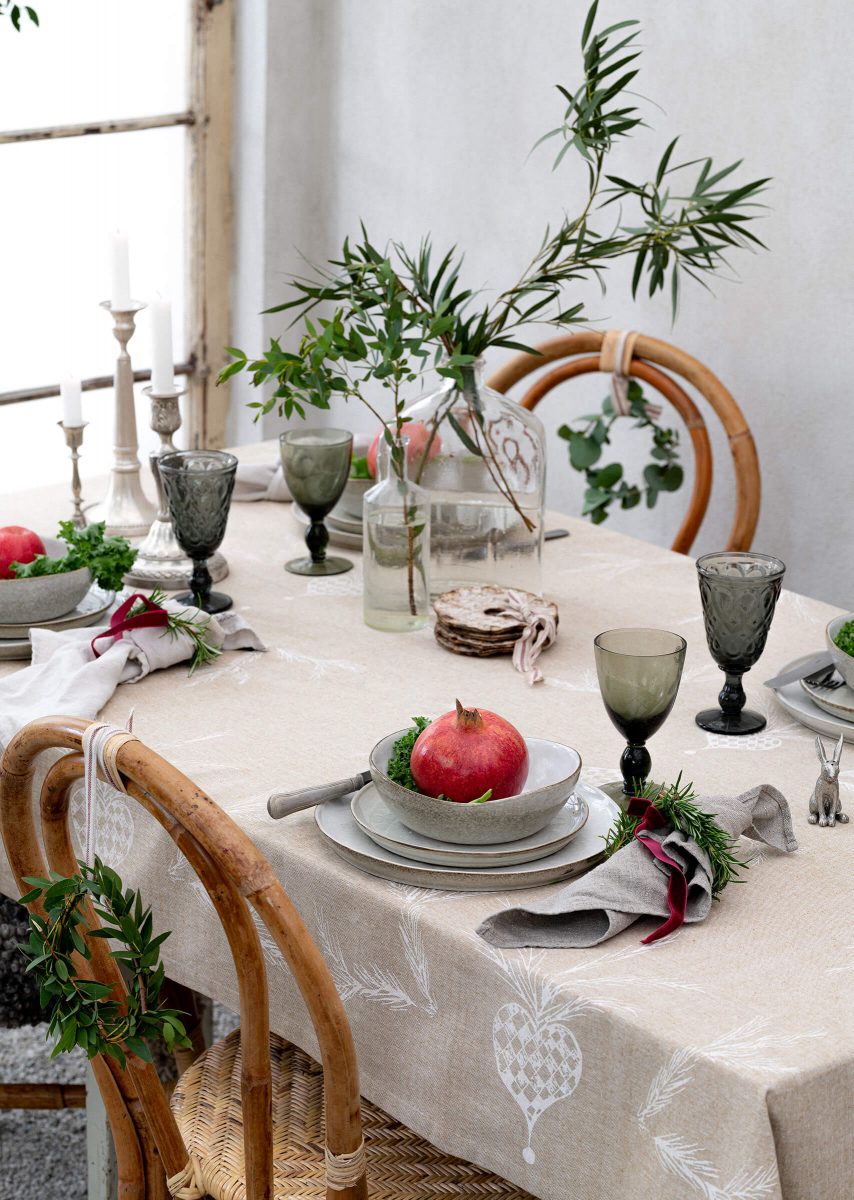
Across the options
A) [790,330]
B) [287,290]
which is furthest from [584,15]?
[287,290]

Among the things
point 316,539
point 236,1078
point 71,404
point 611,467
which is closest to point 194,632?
point 316,539

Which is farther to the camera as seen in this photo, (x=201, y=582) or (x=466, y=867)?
(x=201, y=582)

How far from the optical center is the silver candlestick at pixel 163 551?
5.82 ft

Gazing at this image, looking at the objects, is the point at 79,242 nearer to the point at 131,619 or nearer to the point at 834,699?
the point at 131,619

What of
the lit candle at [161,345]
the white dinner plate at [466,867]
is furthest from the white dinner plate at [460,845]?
the lit candle at [161,345]

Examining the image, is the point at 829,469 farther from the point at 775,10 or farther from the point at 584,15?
the point at 584,15

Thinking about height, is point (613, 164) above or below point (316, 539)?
above

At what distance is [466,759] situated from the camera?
112cm

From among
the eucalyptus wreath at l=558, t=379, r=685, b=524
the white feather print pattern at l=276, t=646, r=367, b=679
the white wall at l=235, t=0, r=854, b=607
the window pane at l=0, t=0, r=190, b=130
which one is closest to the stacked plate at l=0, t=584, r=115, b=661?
the white feather print pattern at l=276, t=646, r=367, b=679

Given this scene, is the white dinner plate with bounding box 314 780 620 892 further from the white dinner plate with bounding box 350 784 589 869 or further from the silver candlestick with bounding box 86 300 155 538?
the silver candlestick with bounding box 86 300 155 538

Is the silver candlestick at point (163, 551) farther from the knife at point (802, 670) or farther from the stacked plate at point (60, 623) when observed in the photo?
the knife at point (802, 670)

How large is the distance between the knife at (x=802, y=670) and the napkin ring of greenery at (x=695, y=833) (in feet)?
1.16

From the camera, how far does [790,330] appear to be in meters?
2.49

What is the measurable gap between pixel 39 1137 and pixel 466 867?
3.84ft
